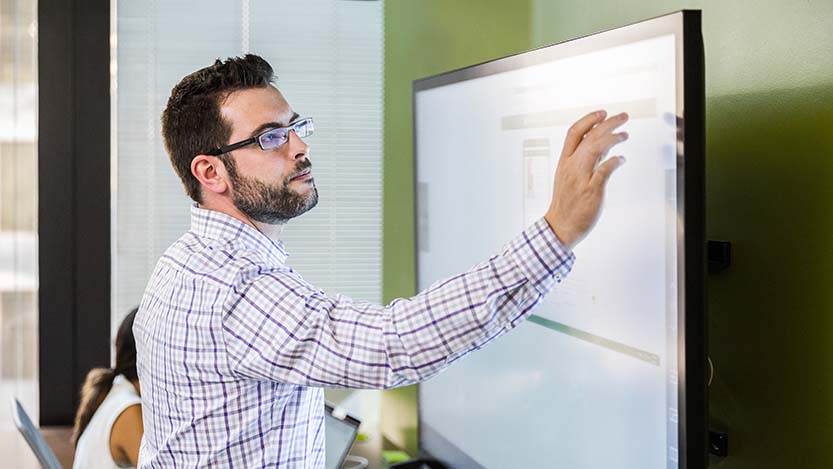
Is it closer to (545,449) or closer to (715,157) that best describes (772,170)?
(715,157)

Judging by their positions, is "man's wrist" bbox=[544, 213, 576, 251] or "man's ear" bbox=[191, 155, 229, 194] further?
"man's ear" bbox=[191, 155, 229, 194]

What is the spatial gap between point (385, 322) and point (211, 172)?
472 mm

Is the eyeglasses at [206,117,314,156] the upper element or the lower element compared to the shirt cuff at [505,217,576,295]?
upper

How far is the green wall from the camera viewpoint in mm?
1293

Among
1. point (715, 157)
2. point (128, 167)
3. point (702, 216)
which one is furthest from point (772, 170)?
point (128, 167)

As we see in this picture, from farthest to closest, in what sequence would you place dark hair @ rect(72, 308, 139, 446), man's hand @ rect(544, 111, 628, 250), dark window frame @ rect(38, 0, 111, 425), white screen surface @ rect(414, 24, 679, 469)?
dark window frame @ rect(38, 0, 111, 425), dark hair @ rect(72, 308, 139, 446), white screen surface @ rect(414, 24, 679, 469), man's hand @ rect(544, 111, 628, 250)

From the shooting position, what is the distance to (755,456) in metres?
1.44

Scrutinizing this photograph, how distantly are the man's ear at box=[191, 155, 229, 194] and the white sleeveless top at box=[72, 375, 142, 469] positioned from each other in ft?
2.79

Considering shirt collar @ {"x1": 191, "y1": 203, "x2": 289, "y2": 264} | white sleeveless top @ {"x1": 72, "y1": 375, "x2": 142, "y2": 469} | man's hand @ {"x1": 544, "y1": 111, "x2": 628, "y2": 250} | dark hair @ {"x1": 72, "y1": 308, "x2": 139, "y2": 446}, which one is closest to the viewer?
man's hand @ {"x1": 544, "y1": 111, "x2": 628, "y2": 250}

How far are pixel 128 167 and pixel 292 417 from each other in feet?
5.96

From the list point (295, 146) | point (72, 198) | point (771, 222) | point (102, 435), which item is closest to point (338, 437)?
point (102, 435)

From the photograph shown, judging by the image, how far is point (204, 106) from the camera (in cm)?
151

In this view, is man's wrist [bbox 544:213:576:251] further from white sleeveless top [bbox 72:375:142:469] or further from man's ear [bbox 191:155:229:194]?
white sleeveless top [bbox 72:375:142:469]

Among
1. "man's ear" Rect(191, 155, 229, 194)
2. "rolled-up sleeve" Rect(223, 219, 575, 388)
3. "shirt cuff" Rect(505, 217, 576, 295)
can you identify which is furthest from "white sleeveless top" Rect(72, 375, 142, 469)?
"shirt cuff" Rect(505, 217, 576, 295)
